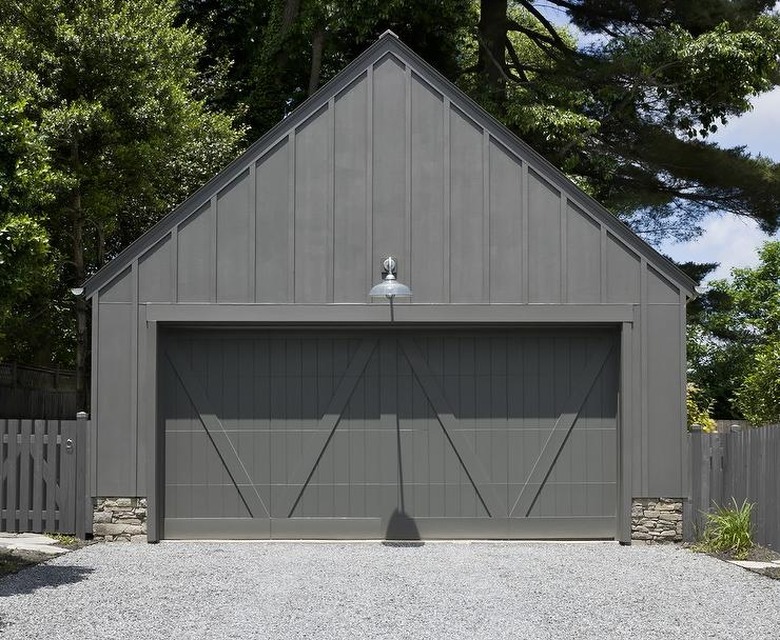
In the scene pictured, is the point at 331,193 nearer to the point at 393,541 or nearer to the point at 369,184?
the point at 369,184

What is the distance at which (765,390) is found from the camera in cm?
2152

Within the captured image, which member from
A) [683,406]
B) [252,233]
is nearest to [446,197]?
[252,233]

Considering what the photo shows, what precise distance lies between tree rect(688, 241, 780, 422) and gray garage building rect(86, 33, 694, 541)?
56.6ft

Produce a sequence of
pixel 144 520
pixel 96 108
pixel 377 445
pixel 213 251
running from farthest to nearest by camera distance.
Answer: pixel 96 108 < pixel 377 445 < pixel 213 251 < pixel 144 520

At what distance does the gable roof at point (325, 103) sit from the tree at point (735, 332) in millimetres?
17229

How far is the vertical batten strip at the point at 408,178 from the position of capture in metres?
13.2

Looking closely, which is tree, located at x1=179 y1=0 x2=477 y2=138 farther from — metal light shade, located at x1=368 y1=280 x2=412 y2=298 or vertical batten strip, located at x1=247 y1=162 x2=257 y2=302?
metal light shade, located at x1=368 y1=280 x2=412 y2=298

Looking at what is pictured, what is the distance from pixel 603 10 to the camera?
79.8ft

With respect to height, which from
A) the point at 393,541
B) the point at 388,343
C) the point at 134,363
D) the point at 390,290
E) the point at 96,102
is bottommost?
the point at 393,541

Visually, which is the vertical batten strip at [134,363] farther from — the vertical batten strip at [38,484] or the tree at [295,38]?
the tree at [295,38]

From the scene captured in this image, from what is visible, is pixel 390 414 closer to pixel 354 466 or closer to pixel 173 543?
pixel 354 466

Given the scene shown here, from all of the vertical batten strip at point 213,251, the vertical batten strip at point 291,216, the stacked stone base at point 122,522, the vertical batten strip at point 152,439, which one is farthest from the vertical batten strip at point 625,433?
the stacked stone base at point 122,522

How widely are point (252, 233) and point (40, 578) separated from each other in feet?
15.3

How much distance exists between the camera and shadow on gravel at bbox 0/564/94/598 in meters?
9.46
